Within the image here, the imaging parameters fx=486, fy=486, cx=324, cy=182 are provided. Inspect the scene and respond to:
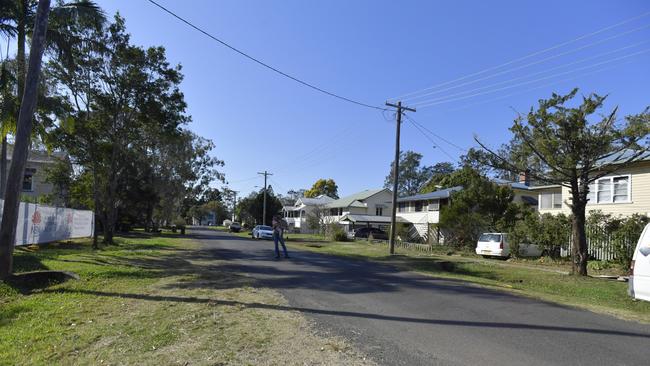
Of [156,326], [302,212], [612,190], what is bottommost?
[156,326]

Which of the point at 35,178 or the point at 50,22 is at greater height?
the point at 50,22

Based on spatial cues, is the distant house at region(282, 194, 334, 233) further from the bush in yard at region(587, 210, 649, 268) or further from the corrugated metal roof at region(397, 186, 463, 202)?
the bush in yard at region(587, 210, 649, 268)

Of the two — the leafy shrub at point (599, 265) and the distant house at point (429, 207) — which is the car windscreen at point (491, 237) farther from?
the distant house at point (429, 207)

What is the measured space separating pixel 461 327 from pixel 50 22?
52.5 ft

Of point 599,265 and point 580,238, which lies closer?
point 580,238

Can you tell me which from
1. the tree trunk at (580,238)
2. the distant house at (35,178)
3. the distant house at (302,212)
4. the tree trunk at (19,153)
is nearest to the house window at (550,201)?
the tree trunk at (580,238)

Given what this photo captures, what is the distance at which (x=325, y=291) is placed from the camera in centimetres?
1102

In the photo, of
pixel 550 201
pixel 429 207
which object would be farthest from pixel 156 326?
pixel 429 207

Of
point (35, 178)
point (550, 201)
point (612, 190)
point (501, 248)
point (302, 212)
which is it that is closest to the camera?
point (612, 190)

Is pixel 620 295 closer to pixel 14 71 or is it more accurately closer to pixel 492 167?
pixel 492 167

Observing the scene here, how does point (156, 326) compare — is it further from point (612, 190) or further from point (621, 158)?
point (612, 190)

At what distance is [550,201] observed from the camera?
2973 cm

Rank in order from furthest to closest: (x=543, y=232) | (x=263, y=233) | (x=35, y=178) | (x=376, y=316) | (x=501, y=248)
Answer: (x=35, y=178) → (x=263, y=233) → (x=501, y=248) → (x=543, y=232) → (x=376, y=316)

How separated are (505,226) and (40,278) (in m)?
26.2
